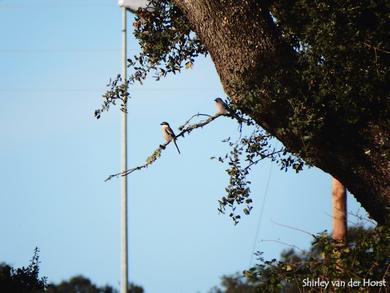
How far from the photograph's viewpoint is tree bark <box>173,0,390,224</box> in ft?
27.3

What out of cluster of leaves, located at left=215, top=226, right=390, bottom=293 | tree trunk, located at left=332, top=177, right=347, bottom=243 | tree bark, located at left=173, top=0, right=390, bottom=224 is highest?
tree trunk, located at left=332, top=177, right=347, bottom=243

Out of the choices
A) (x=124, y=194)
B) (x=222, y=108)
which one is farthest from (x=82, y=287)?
(x=222, y=108)

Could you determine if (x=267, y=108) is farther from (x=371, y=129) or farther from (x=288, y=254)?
(x=288, y=254)

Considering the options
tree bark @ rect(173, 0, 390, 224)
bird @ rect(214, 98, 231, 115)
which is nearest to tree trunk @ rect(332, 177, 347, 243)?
bird @ rect(214, 98, 231, 115)

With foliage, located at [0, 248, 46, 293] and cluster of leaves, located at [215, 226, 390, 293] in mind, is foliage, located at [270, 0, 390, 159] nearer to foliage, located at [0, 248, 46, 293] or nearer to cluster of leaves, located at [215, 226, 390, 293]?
cluster of leaves, located at [215, 226, 390, 293]

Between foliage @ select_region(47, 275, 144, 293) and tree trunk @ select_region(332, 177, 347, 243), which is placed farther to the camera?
foliage @ select_region(47, 275, 144, 293)

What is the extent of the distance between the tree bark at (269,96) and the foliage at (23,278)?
4.36 m

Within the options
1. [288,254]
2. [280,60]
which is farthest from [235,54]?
[288,254]

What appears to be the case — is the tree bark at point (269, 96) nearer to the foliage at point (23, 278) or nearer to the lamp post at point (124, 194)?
the foliage at point (23, 278)

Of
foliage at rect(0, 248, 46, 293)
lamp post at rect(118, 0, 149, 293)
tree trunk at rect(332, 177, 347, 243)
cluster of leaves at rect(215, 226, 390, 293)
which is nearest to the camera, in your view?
cluster of leaves at rect(215, 226, 390, 293)

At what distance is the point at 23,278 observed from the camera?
11.1 m

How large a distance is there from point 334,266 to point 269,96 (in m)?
1.88

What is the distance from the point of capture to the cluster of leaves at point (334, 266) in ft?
26.9

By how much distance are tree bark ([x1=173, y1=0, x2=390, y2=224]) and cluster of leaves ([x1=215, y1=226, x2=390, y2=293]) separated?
0.50m
